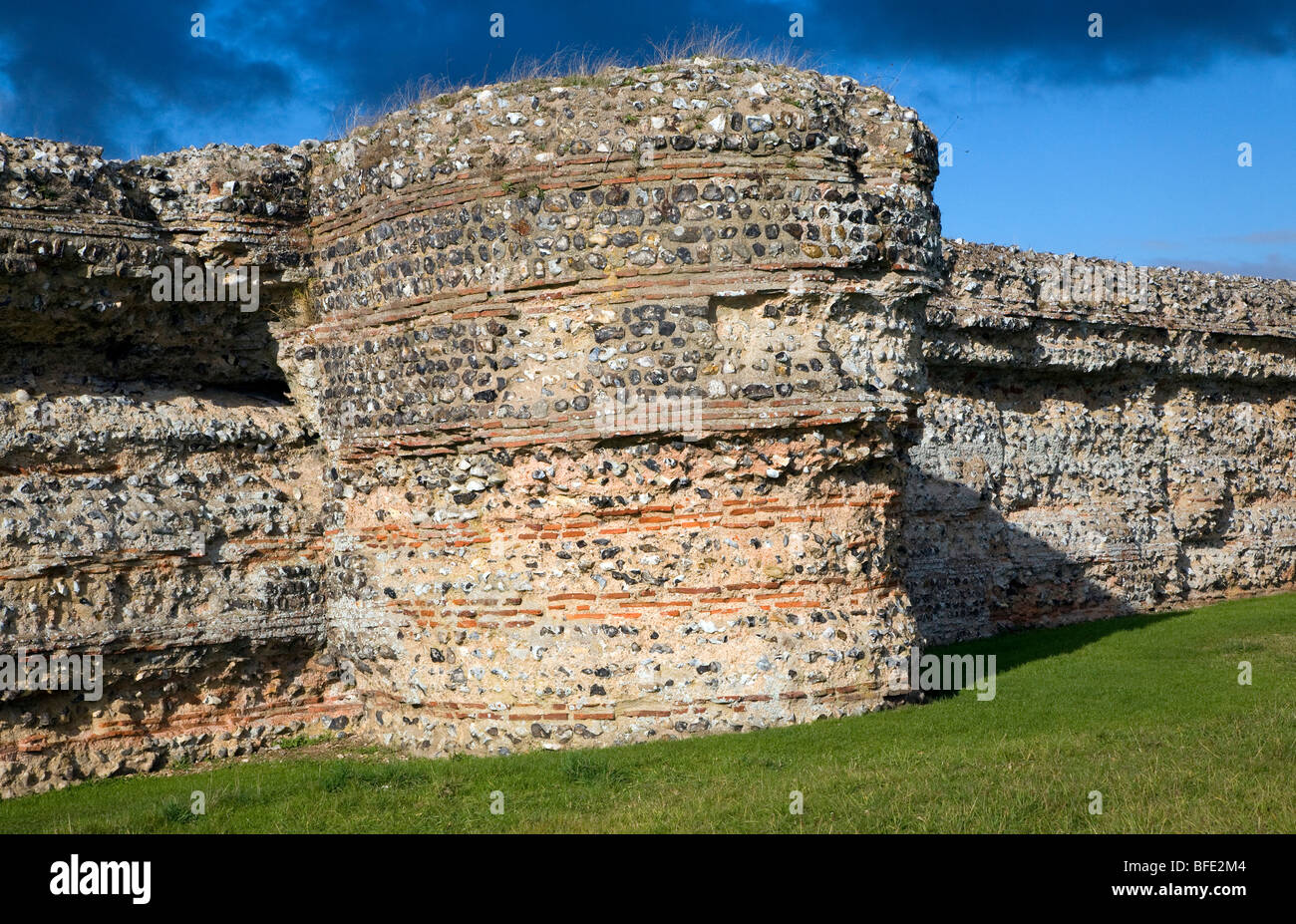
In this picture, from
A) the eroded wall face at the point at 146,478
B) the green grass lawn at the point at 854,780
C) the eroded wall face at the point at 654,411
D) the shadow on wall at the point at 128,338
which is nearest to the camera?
the green grass lawn at the point at 854,780

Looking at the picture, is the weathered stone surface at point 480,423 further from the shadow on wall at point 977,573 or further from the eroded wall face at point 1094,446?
the eroded wall face at point 1094,446

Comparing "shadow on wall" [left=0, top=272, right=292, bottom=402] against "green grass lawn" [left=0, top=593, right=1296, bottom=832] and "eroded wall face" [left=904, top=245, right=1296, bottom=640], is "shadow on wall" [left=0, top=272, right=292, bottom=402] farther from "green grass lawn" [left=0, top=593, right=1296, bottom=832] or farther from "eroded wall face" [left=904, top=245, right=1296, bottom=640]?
"eroded wall face" [left=904, top=245, right=1296, bottom=640]

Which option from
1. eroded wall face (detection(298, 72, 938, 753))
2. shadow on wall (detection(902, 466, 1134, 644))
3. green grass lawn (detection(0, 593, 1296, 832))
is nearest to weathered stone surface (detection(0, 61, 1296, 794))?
eroded wall face (detection(298, 72, 938, 753))

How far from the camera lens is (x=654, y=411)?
9.61 meters

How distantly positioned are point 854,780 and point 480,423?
393 centimetres

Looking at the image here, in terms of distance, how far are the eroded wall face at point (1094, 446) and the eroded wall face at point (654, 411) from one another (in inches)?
204

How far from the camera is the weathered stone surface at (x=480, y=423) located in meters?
9.68

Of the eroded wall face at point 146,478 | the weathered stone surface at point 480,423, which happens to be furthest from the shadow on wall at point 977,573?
the eroded wall face at point 146,478

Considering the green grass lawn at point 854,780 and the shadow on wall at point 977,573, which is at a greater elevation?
the shadow on wall at point 977,573

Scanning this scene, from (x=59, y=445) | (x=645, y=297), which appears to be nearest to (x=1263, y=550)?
(x=645, y=297)

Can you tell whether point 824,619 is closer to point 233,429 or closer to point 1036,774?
point 1036,774

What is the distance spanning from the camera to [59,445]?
10.2m

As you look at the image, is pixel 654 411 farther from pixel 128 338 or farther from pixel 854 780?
pixel 128 338

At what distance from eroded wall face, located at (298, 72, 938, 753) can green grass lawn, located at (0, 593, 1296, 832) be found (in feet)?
1.92
